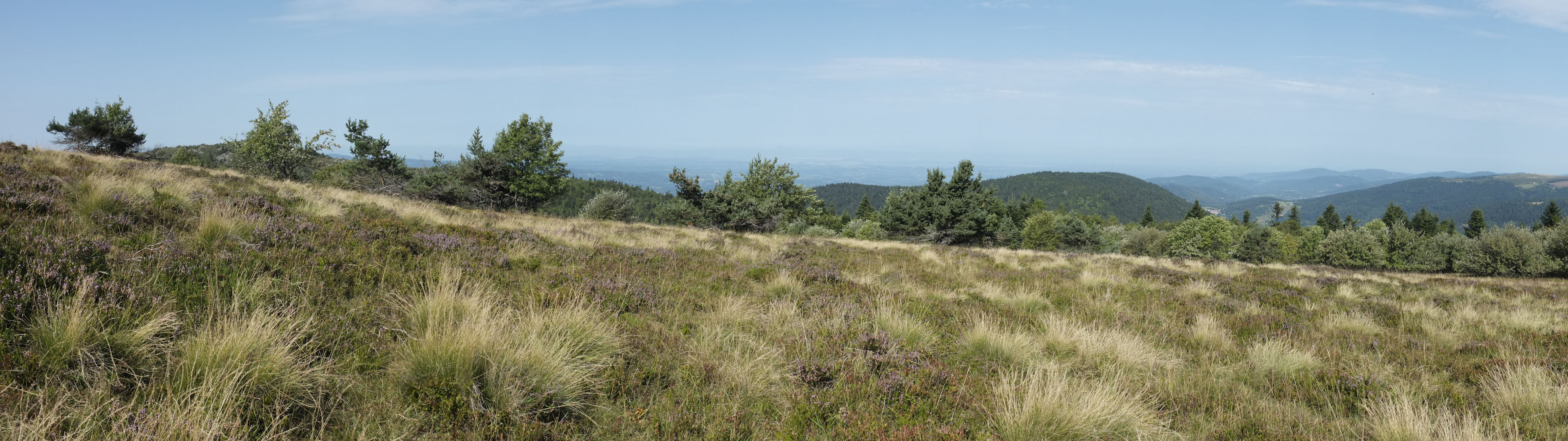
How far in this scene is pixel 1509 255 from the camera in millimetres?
37812

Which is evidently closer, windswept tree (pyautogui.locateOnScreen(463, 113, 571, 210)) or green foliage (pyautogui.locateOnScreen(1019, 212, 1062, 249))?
windswept tree (pyautogui.locateOnScreen(463, 113, 571, 210))

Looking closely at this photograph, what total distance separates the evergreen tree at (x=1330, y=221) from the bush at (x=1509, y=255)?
94.1 metres

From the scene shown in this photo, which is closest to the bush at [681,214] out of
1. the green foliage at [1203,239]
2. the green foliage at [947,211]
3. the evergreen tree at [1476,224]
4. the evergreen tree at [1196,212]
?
the green foliage at [947,211]

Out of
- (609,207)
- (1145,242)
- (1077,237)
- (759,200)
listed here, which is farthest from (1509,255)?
(609,207)

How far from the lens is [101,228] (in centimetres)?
507

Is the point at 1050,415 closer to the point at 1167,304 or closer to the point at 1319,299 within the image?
the point at 1167,304

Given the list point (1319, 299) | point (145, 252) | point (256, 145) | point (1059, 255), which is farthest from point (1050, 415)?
point (256, 145)

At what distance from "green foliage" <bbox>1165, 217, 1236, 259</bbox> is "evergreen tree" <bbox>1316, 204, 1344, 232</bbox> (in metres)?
38.2

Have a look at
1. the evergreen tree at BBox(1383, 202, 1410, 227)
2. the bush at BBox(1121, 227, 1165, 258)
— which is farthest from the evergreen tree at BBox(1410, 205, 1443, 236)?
the bush at BBox(1121, 227, 1165, 258)

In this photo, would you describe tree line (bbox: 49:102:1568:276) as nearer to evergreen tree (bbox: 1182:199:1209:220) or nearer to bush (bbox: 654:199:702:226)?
bush (bbox: 654:199:702:226)

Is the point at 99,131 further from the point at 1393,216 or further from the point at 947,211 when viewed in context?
the point at 1393,216

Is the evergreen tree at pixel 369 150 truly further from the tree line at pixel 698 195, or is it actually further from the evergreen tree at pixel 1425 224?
the evergreen tree at pixel 1425 224

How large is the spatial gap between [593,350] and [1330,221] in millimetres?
170373

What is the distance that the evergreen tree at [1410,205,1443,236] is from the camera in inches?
4200
